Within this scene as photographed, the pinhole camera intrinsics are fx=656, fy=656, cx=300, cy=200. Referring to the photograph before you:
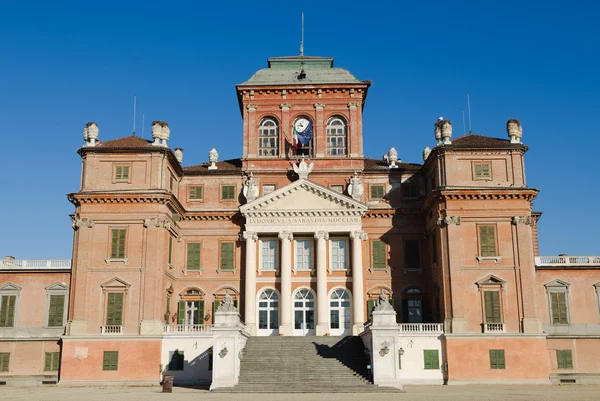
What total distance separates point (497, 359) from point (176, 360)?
19.4 m

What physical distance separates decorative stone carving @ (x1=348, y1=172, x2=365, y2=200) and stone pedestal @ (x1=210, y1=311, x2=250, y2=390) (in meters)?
14.1

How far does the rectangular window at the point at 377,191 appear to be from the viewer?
47.4 metres

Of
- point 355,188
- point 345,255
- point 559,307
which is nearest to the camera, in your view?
point 559,307

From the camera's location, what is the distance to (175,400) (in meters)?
29.1

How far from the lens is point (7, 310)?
1716 inches

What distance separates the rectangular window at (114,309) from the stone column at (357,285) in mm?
15132

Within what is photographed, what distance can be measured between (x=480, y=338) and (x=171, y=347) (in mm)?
18834

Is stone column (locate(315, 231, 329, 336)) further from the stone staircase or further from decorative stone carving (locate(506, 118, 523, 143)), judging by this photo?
decorative stone carving (locate(506, 118, 523, 143))

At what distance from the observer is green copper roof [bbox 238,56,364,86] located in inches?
1981

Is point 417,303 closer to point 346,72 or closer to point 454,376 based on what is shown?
point 454,376

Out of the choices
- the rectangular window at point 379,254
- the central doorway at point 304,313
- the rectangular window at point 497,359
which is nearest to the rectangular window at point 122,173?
the central doorway at point 304,313

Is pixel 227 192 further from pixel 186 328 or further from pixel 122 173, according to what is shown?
pixel 186 328

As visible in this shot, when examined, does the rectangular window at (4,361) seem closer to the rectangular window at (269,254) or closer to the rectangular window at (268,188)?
the rectangular window at (269,254)

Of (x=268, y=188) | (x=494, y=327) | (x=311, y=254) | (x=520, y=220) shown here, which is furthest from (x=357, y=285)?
(x=520, y=220)
